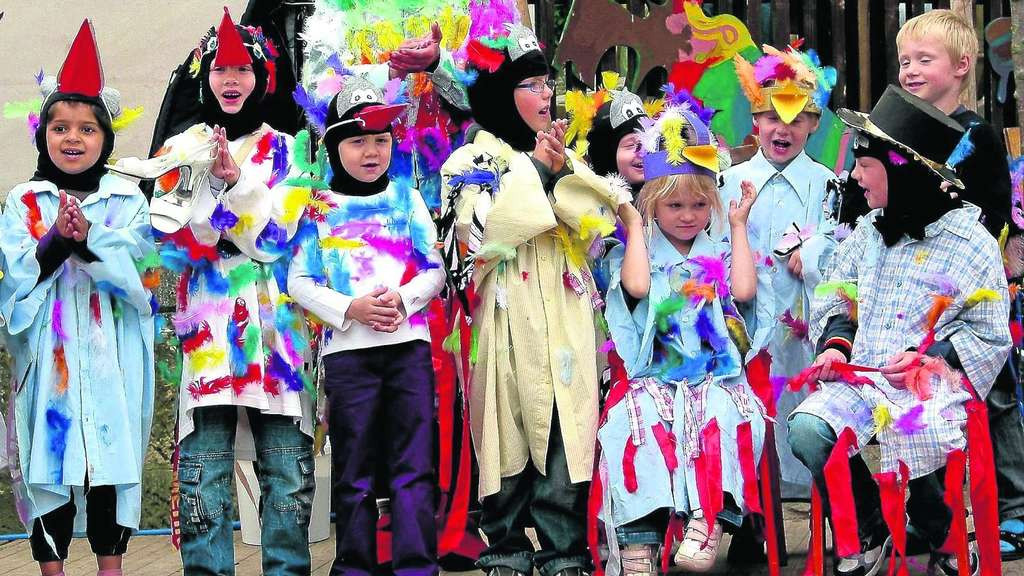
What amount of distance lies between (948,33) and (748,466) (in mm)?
1641

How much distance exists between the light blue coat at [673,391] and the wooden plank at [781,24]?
210 centimetres

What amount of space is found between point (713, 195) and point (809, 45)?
2.14m

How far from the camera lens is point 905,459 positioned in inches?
172

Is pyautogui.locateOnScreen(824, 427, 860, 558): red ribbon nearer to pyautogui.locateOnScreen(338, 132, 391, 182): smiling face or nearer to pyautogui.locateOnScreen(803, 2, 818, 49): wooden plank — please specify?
pyautogui.locateOnScreen(338, 132, 391, 182): smiling face

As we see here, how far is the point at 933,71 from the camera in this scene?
16.3 feet

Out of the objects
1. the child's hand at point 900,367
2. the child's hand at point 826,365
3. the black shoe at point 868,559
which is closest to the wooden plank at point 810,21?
the child's hand at point 826,365

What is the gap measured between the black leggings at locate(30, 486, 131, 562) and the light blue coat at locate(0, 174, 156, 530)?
0.04m

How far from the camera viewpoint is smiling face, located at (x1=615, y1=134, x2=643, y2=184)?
519 centimetres

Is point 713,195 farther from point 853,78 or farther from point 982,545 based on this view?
point 853,78

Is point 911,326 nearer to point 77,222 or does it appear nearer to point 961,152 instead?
point 961,152

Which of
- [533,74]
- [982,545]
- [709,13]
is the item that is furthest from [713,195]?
[709,13]

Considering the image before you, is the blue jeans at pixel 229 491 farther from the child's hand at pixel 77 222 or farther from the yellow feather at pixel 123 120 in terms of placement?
the yellow feather at pixel 123 120

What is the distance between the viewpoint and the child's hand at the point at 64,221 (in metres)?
4.74

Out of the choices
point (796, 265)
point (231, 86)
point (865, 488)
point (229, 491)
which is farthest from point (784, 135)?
point (229, 491)
